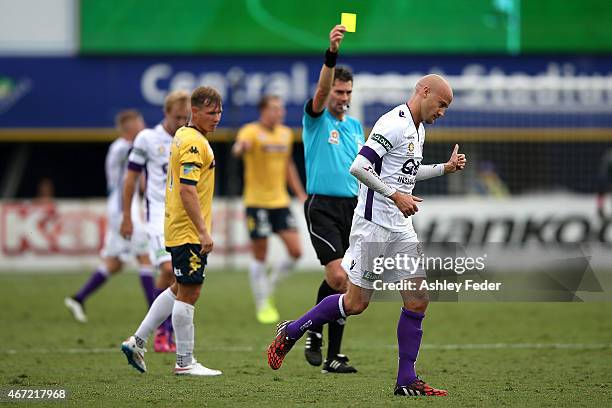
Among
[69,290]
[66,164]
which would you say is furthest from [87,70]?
[69,290]

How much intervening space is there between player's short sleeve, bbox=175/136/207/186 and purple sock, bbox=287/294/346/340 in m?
1.28

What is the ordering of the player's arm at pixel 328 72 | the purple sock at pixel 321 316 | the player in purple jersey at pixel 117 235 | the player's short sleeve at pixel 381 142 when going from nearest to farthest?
the player's short sleeve at pixel 381 142, the purple sock at pixel 321 316, the player's arm at pixel 328 72, the player in purple jersey at pixel 117 235

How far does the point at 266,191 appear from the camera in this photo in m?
Answer: 13.8

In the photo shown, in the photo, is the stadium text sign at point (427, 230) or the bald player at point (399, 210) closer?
the bald player at point (399, 210)

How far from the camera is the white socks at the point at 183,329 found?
880cm

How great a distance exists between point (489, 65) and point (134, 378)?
1704 cm

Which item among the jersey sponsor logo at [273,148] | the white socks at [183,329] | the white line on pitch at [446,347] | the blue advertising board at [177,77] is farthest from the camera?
the blue advertising board at [177,77]

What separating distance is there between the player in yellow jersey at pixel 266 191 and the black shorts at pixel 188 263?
466 cm

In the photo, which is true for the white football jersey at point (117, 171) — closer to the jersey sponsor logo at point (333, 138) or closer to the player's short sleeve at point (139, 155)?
the player's short sleeve at point (139, 155)

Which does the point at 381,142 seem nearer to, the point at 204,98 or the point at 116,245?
the point at 204,98

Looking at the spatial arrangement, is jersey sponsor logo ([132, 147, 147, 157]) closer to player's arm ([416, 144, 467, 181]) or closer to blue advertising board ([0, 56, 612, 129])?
player's arm ([416, 144, 467, 181])

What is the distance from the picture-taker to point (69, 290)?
17328 millimetres

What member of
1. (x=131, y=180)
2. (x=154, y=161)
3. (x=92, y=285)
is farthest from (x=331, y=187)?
(x=92, y=285)

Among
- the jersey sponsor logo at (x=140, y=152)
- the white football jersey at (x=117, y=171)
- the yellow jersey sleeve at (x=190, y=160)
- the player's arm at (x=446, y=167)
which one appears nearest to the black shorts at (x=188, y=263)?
the yellow jersey sleeve at (x=190, y=160)
